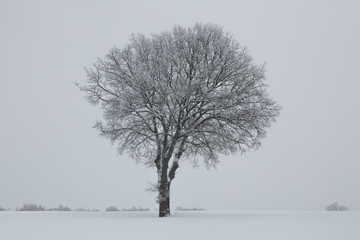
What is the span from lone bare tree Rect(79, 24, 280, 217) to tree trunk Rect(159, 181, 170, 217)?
0.03 m

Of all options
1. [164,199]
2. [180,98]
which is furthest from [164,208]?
[180,98]

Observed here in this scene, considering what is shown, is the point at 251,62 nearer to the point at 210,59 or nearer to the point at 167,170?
the point at 210,59

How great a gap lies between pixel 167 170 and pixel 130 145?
2932 millimetres

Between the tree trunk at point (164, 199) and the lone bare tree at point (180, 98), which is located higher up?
the lone bare tree at point (180, 98)

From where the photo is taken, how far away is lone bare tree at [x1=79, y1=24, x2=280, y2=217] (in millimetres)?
19125

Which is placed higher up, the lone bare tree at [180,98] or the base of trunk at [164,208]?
the lone bare tree at [180,98]

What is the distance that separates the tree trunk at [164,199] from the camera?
18672mm

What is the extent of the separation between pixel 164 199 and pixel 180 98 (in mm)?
5525

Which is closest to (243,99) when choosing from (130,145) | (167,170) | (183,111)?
(183,111)

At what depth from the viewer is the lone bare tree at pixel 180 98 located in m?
19.1

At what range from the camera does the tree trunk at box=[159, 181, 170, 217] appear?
1867cm

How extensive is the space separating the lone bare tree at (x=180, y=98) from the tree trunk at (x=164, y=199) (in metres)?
0.03

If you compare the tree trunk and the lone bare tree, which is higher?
the lone bare tree

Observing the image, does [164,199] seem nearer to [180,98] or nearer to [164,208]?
[164,208]
